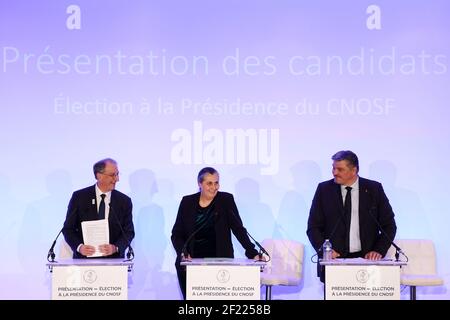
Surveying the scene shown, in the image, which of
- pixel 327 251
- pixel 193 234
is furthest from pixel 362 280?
pixel 193 234

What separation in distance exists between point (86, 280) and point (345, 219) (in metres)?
2.12

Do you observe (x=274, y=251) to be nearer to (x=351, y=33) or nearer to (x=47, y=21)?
(x=351, y=33)

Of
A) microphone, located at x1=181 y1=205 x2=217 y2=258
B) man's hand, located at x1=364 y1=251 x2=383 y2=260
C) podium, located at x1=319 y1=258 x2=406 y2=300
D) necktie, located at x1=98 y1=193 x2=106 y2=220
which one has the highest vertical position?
necktie, located at x1=98 y1=193 x2=106 y2=220

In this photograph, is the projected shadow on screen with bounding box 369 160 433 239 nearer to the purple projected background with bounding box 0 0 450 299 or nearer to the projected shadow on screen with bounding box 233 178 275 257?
the purple projected background with bounding box 0 0 450 299

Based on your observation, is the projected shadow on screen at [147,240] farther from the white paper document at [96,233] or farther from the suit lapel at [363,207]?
the suit lapel at [363,207]

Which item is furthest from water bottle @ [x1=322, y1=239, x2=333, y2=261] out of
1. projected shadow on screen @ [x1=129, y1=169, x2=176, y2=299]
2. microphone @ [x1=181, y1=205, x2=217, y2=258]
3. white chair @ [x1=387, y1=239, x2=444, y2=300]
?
projected shadow on screen @ [x1=129, y1=169, x2=176, y2=299]

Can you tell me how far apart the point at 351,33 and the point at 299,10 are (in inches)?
20.3

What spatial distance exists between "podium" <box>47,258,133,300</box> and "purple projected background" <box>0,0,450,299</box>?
1847 millimetres

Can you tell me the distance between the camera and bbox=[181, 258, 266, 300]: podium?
5.59 meters

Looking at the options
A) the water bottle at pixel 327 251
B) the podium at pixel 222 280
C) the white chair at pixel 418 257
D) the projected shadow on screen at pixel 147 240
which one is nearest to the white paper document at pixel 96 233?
the podium at pixel 222 280

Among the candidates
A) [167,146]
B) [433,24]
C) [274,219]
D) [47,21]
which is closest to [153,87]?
[167,146]

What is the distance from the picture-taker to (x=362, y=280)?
221 inches

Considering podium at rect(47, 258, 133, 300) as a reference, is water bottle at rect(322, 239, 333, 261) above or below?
above

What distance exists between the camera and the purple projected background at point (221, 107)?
24.1ft
